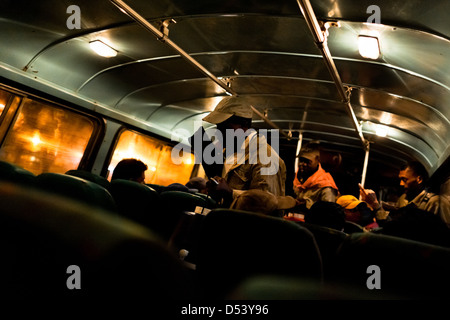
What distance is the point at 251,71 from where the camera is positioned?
5250mm

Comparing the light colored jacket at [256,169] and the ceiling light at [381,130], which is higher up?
the ceiling light at [381,130]

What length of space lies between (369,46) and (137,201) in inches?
143

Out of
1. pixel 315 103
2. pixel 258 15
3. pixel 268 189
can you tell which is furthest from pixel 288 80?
pixel 268 189

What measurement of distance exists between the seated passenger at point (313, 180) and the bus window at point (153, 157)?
192 inches

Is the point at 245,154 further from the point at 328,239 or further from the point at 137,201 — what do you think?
the point at 137,201

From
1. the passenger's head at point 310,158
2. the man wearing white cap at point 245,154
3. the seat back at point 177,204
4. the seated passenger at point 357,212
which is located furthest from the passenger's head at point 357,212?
the seat back at point 177,204

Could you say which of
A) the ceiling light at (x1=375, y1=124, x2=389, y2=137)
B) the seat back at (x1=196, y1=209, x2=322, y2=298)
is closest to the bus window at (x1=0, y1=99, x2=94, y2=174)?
the seat back at (x1=196, y1=209, x2=322, y2=298)

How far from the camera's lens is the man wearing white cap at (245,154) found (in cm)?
254

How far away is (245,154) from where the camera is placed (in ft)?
8.56

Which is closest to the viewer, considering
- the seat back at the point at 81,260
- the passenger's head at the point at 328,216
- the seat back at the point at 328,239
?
the seat back at the point at 81,260

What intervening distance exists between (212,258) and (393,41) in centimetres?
385

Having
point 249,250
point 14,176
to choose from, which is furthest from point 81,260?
point 14,176

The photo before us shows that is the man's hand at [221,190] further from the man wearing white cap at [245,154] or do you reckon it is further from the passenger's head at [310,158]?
the passenger's head at [310,158]
